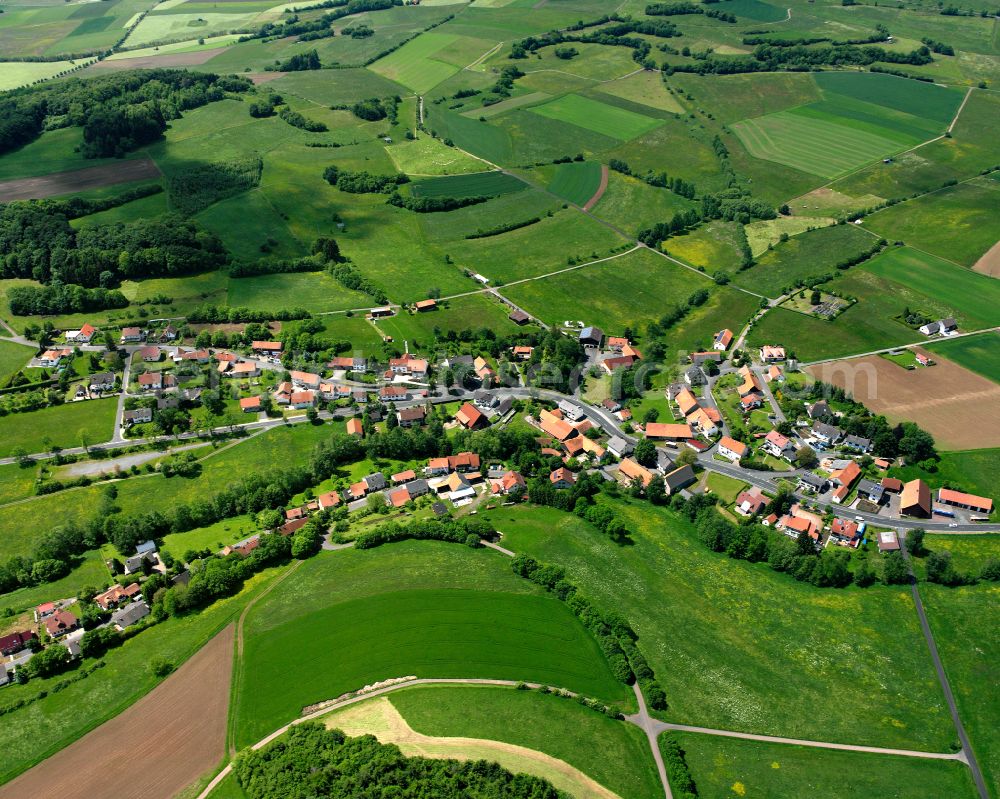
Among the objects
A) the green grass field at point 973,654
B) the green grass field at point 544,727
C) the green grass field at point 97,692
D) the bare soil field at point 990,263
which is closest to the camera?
the green grass field at point 544,727

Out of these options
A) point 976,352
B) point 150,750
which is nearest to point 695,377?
point 976,352

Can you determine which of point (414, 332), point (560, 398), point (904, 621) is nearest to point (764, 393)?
point (560, 398)

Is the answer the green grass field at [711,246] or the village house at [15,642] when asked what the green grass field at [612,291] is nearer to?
the green grass field at [711,246]

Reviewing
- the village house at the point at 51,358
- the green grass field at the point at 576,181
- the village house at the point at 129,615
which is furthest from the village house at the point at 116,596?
the green grass field at the point at 576,181

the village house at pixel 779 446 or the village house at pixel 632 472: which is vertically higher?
the village house at pixel 779 446

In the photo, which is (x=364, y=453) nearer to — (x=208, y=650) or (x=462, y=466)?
(x=462, y=466)

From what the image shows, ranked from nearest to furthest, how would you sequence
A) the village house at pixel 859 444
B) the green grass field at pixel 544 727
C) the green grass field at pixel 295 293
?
the green grass field at pixel 544 727, the village house at pixel 859 444, the green grass field at pixel 295 293

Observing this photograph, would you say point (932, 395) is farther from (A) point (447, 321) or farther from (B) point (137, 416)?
(B) point (137, 416)
